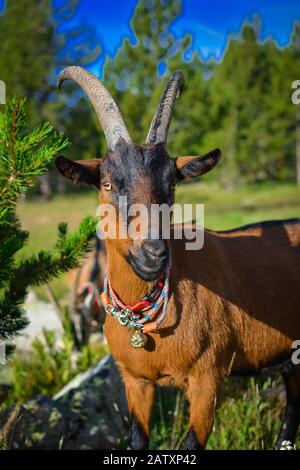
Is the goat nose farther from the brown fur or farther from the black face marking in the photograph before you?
the brown fur

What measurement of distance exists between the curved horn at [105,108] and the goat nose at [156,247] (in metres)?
A: 0.74

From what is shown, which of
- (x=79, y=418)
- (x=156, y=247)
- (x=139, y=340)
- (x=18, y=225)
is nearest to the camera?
(x=156, y=247)

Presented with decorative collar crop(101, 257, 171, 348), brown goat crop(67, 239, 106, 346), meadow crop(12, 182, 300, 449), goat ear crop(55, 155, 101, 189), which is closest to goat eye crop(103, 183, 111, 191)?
goat ear crop(55, 155, 101, 189)

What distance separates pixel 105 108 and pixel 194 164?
0.72 meters

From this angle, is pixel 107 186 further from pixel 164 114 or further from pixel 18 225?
pixel 18 225

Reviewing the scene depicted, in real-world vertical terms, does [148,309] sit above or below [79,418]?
above

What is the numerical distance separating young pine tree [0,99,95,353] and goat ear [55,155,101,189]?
0.12m

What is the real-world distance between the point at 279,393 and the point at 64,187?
38.1 metres

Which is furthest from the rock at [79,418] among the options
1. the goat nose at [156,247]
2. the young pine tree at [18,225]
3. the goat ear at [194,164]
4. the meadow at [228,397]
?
the goat ear at [194,164]

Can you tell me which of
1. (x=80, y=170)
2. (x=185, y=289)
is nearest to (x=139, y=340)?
(x=185, y=289)

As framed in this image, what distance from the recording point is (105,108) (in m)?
3.26

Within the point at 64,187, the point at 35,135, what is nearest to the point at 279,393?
the point at 35,135

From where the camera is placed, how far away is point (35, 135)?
2723 millimetres
